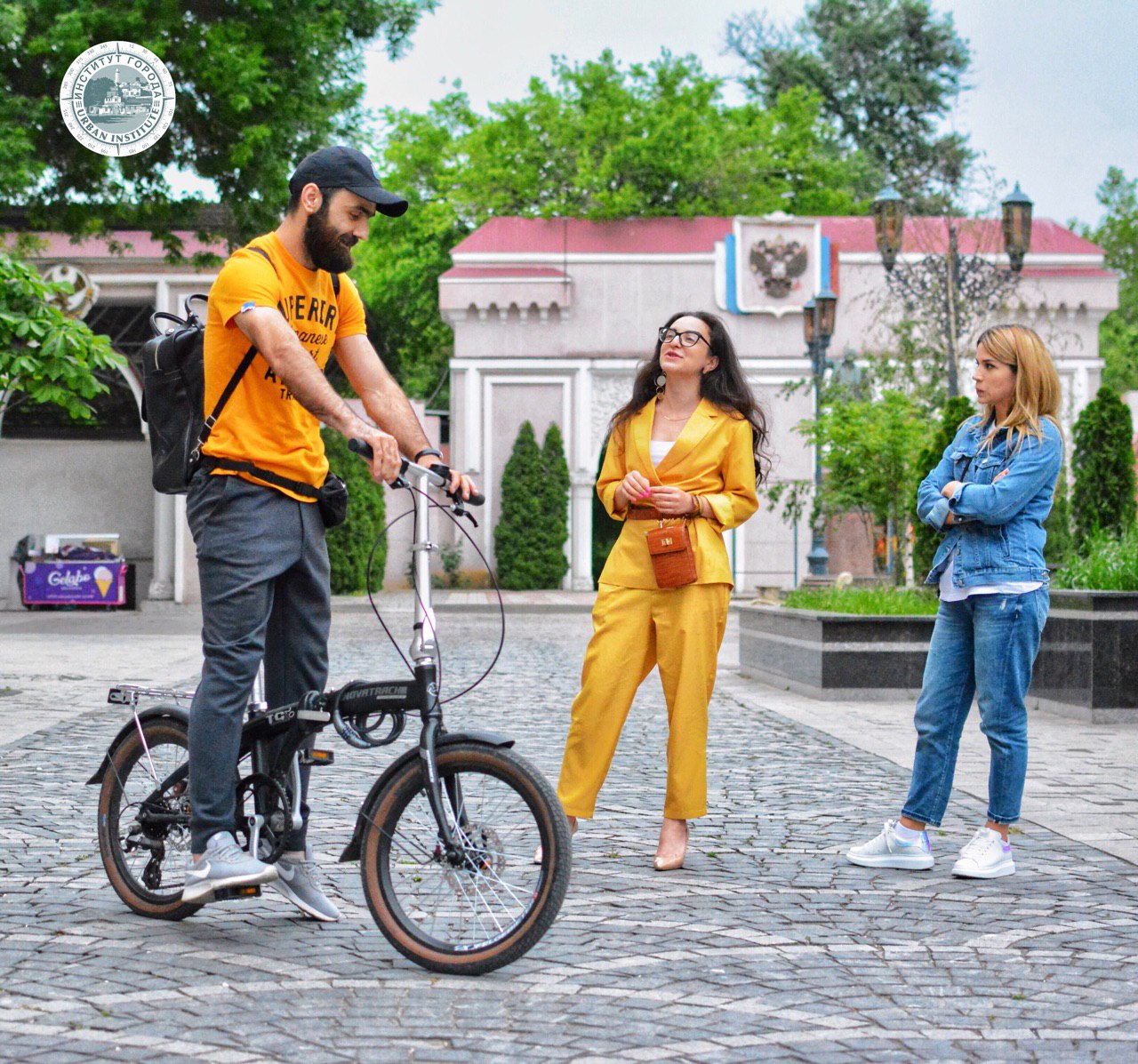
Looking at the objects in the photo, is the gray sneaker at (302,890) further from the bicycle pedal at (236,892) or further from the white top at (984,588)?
the white top at (984,588)

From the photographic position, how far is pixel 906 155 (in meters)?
53.9

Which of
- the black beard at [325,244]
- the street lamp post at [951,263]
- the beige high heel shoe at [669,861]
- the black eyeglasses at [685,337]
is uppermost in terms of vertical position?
the street lamp post at [951,263]

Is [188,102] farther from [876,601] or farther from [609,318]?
[609,318]

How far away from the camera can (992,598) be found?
5195 mm

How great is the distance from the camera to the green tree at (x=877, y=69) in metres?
55.3

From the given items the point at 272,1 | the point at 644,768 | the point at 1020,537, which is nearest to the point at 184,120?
the point at 272,1

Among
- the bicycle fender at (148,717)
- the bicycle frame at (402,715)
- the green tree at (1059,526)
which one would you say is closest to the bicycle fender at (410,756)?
the bicycle frame at (402,715)

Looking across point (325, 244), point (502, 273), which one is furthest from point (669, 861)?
point (502, 273)

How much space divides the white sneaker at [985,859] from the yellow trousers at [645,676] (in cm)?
86

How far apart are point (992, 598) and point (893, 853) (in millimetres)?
913

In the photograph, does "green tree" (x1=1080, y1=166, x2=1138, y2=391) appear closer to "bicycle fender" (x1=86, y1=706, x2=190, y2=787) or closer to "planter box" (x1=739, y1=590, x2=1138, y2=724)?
"planter box" (x1=739, y1=590, x2=1138, y2=724)

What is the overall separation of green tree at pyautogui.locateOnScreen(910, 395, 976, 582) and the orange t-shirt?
8.48 m

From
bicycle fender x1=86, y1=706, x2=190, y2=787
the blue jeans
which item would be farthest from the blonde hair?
bicycle fender x1=86, y1=706, x2=190, y2=787

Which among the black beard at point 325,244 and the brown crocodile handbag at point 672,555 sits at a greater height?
the black beard at point 325,244
